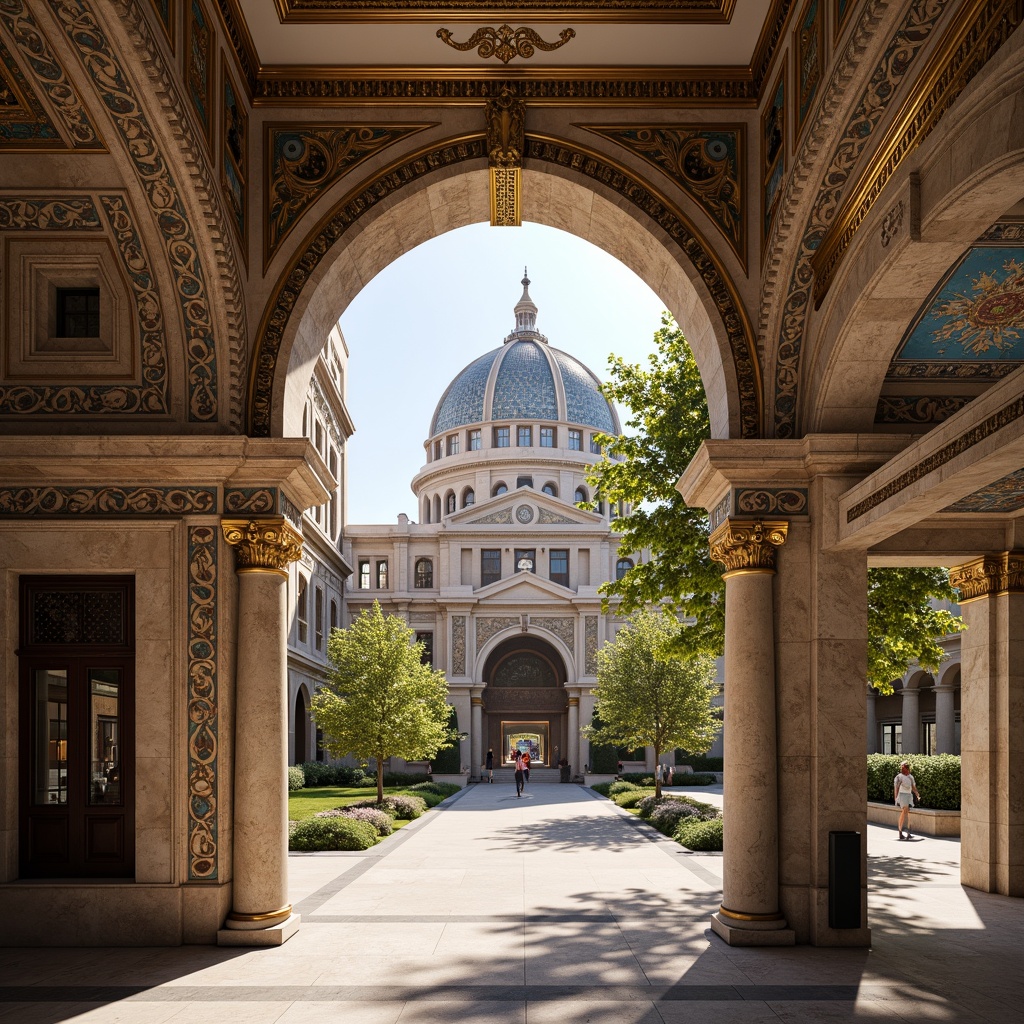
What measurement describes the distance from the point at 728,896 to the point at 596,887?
4586 mm

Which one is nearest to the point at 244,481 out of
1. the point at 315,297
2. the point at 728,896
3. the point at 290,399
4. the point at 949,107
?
the point at 290,399

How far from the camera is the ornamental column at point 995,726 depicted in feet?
48.0

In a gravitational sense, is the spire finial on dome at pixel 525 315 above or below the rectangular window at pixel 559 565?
above

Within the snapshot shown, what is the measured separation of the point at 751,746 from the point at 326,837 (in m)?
10.8

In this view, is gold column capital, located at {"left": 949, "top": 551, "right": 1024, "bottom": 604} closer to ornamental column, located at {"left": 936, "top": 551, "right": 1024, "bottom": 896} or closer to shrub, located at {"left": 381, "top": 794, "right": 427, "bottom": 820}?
ornamental column, located at {"left": 936, "top": 551, "right": 1024, "bottom": 896}

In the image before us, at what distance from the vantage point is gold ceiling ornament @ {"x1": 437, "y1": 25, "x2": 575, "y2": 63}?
11078mm

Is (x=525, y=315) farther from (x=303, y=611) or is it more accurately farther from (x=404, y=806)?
(x=404, y=806)

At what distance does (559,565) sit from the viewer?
59.5 metres

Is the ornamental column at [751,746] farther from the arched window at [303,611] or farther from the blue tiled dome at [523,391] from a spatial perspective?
the blue tiled dome at [523,391]

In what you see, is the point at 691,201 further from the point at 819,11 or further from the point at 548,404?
the point at 548,404

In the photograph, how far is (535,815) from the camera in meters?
29.4

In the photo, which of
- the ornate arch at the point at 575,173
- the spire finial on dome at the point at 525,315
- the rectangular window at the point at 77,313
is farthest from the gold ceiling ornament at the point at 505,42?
the spire finial on dome at the point at 525,315

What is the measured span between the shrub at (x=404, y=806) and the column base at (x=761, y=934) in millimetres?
17853

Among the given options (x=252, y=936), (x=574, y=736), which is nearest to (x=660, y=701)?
(x=252, y=936)
